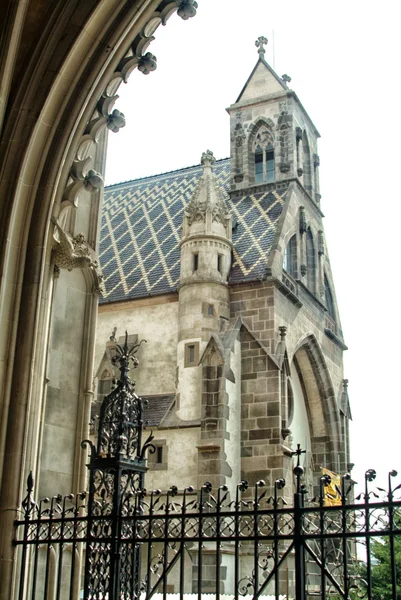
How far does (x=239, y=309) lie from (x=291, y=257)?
9.98 feet

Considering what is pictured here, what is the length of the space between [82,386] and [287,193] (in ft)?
52.3

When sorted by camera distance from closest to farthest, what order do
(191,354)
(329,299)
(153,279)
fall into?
(191,354) < (153,279) < (329,299)

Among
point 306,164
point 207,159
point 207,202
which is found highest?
point 306,164

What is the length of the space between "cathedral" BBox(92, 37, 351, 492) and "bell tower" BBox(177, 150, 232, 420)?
0.03 meters

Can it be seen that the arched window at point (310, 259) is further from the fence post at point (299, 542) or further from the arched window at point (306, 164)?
the fence post at point (299, 542)

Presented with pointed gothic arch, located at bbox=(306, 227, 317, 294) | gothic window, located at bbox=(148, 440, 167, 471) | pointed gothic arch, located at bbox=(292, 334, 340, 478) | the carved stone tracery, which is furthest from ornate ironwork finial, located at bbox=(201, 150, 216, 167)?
the carved stone tracery

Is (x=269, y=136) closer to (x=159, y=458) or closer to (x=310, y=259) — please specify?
(x=310, y=259)

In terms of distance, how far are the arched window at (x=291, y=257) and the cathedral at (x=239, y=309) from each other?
0.13 feet

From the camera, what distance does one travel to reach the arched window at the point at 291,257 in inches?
851

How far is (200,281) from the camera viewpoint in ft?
64.0

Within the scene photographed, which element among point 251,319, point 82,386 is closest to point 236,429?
point 251,319

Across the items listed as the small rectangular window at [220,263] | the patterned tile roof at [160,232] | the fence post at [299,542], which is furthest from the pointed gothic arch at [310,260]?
the fence post at [299,542]

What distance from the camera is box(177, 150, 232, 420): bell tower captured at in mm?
18781

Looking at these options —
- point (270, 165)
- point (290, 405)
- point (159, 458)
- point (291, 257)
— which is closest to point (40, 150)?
point (159, 458)
